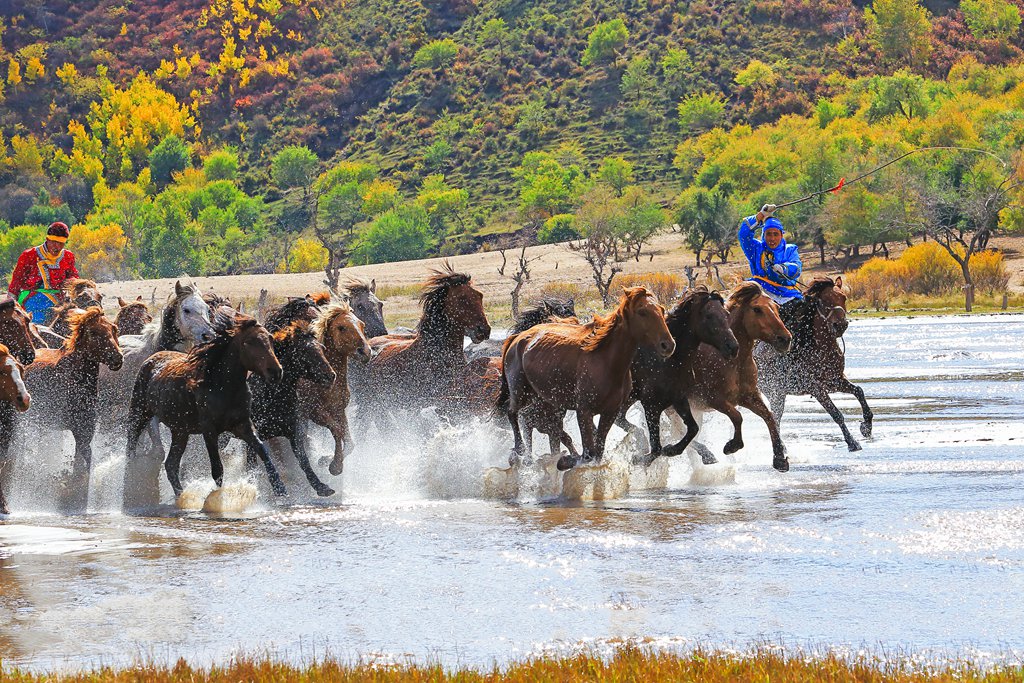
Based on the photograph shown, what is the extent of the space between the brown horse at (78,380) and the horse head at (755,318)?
6091 mm

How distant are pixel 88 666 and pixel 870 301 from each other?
195ft

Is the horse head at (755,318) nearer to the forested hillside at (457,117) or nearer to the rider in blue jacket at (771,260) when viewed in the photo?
the rider in blue jacket at (771,260)

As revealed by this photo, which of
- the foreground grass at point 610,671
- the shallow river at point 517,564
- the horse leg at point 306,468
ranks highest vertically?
the horse leg at point 306,468

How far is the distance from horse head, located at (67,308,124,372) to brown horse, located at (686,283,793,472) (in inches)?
224

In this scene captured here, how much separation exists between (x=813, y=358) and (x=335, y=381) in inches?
223

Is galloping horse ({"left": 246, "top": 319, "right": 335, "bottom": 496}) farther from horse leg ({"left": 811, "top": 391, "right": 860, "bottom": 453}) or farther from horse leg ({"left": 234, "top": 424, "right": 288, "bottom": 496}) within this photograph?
horse leg ({"left": 811, "top": 391, "right": 860, "bottom": 453})

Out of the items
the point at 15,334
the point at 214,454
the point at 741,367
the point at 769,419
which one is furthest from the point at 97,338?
the point at 769,419

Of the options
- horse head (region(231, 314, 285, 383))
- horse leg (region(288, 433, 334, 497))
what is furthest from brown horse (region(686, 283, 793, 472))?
horse head (region(231, 314, 285, 383))

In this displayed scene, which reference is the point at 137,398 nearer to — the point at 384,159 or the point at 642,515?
the point at 642,515

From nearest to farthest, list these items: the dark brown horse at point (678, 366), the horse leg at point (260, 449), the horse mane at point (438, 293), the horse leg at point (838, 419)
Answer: the horse leg at point (260, 449)
the dark brown horse at point (678, 366)
the horse mane at point (438, 293)
the horse leg at point (838, 419)

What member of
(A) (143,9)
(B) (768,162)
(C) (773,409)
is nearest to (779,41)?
(B) (768,162)

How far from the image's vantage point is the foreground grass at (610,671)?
682 centimetres

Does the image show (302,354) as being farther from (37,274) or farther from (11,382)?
(37,274)

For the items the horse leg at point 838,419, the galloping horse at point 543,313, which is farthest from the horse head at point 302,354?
the horse leg at point 838,419
